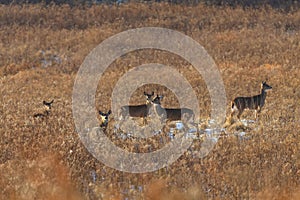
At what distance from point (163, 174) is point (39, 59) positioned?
17.1 m

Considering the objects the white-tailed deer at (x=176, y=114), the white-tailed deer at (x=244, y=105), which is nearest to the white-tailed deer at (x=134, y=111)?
the white-tailed deer at (x=176, y=114)

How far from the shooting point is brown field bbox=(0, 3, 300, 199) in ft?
23.8

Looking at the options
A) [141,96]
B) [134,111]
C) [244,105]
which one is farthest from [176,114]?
[141,96]

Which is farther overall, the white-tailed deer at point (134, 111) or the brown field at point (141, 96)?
the white-tailed deer at point (134, 111)

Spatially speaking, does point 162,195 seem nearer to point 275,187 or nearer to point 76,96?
point 275,187

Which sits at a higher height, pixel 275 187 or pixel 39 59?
pixel 39 59

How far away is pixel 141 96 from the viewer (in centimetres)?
1546

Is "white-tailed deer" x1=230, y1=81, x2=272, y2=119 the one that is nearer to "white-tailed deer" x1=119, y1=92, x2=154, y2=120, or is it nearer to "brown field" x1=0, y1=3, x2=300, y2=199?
"brown field" x1=0, y1=3, x2=300, y2=199

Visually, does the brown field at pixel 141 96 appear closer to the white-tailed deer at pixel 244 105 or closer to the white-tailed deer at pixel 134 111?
the white-tailed deer at pixel 244 105

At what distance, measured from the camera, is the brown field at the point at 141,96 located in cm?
725

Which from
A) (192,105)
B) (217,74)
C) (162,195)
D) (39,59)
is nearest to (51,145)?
(162,195)

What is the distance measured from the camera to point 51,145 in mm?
9023

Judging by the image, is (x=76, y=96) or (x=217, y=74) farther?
(x=217, y=74)

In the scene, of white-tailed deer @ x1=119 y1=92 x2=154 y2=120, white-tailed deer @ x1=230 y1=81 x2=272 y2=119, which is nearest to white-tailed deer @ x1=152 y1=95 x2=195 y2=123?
white-tailed deer @ x1=119 y1=92 x2=154 y2=120
